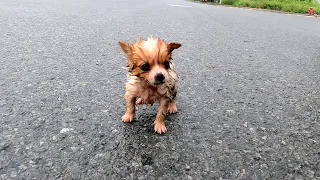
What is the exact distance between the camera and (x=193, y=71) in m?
4.40

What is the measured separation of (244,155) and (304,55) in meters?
4.69

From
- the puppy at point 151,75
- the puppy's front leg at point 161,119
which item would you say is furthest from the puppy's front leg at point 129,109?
the puppy's front leg at point 161,119

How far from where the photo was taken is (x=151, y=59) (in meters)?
2.44

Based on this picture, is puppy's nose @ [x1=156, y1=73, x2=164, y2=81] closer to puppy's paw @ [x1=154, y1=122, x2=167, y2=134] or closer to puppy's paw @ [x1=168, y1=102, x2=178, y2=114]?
puppy's paw @ [x1=154, y1=122, x2=167, y2=134]

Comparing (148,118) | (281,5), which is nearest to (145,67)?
(148,118)

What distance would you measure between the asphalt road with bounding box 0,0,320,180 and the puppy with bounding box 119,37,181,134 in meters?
0.16

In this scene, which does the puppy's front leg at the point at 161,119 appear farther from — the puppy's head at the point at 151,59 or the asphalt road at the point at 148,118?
the puppy's head at the point at 151,59

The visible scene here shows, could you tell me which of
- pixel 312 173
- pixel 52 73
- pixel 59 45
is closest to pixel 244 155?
pixel 312 173

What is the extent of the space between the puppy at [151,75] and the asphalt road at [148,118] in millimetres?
161

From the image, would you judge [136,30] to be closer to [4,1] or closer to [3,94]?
[3,94]

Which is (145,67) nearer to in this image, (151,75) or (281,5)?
(151,75)

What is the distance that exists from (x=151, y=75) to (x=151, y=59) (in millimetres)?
124

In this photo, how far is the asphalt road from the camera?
6.82 ft

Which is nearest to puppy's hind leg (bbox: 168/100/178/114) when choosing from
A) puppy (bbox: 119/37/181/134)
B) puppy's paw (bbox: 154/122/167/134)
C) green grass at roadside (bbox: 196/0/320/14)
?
puppy (bbox: 119/37/181/134)
